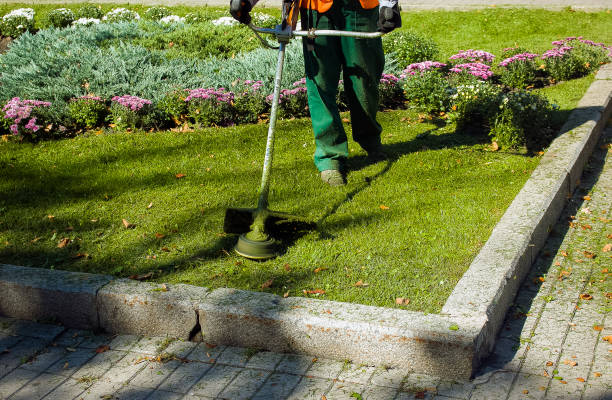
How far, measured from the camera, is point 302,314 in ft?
11.0

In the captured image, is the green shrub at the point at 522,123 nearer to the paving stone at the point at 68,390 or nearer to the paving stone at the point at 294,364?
the paving stone at the point at 294,364

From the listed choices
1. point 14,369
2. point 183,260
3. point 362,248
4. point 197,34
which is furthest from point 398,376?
point 197,34

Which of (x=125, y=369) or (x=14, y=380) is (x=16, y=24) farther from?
(x=125, y=369)

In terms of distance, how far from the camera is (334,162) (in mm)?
5363

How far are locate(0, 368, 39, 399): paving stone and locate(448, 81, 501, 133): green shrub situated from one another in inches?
183

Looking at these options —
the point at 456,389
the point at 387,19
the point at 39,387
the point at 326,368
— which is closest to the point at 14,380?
the point at 39,387

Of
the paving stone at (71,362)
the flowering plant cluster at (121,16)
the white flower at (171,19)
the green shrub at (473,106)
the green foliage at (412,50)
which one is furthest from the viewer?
the flowering plant cluster at (121,16)

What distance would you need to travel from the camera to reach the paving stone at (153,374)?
3.20 m

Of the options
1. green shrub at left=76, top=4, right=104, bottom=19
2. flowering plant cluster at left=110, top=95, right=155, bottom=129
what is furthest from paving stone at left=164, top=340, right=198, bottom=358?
green shrub at left=76, top=4, right=104, bottom=19

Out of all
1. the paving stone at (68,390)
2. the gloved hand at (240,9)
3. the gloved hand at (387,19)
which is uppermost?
the gloved hand at (240,9)

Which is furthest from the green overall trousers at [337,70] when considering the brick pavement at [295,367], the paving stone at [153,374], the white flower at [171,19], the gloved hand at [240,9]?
the white flower at [171,19]

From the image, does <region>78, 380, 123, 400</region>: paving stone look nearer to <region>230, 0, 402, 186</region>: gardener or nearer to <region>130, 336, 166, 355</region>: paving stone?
<region>130, 336, 166, 355</region>: paving stone

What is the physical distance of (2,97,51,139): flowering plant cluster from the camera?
6594mm

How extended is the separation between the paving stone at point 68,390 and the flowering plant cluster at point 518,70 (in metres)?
6.60
